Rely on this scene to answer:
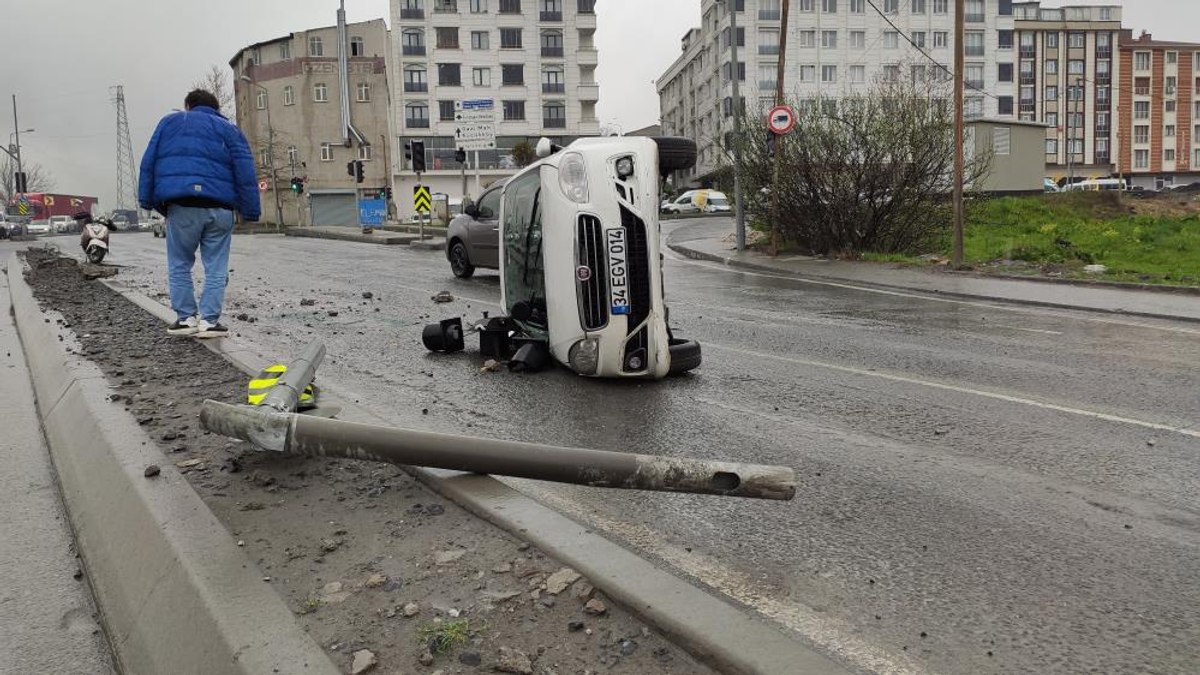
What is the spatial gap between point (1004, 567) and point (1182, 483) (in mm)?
1632

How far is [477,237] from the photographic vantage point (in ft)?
51.0

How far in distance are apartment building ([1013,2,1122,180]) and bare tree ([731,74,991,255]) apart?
97.1 meters

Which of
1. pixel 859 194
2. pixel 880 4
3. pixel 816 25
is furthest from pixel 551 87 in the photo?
pixel 859 194

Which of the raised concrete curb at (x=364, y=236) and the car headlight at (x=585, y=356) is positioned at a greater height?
the raised concrete curb at (x=364, y=236)

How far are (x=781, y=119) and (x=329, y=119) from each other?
66316mm

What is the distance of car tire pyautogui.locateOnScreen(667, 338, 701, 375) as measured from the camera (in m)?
6.82

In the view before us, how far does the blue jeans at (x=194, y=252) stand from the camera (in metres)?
7.90

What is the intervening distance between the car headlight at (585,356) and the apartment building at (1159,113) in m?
122

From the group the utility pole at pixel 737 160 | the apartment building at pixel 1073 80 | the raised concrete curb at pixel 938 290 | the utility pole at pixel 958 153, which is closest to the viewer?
the raised concrete curb at pixel 938 290

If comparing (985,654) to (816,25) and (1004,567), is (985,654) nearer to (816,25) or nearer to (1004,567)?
(1004,567)

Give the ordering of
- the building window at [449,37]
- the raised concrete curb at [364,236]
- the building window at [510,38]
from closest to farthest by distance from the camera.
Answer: the raised concrete curb at [364,236] < the building window at [449,37] < the building window at [510,38]

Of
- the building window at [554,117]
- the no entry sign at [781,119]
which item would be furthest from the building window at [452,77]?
the no entry sign at [781,119]

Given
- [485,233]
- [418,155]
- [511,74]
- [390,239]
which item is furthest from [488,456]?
[511,74]

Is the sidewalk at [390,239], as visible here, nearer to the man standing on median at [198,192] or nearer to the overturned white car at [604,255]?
the man standing on median at [198,192]
